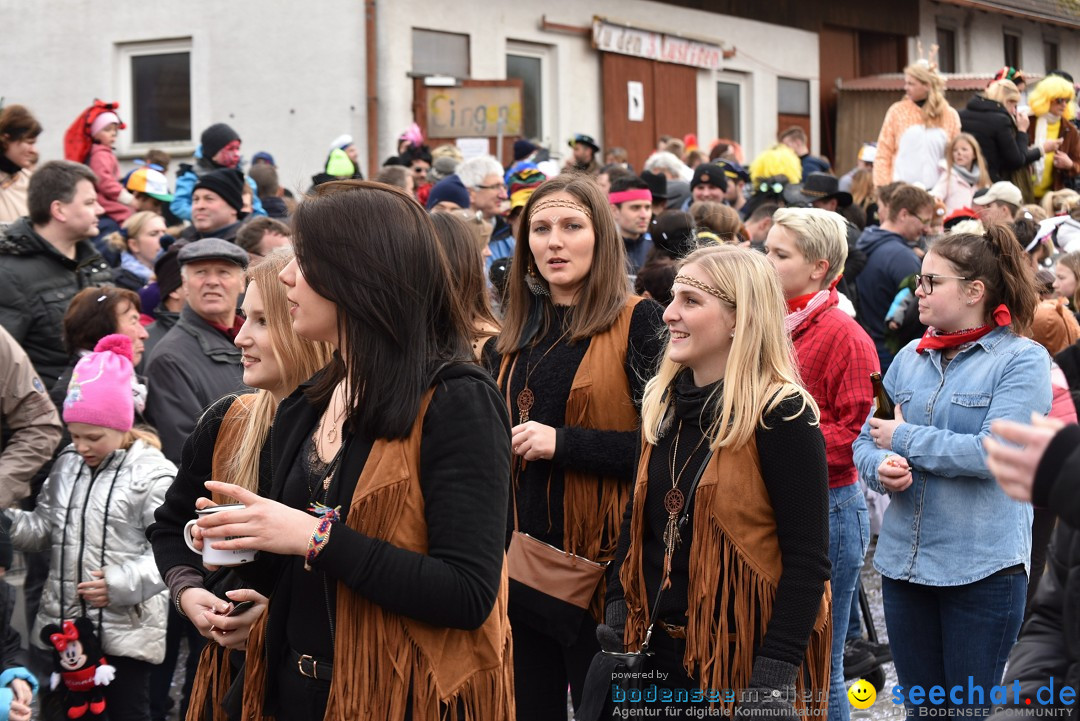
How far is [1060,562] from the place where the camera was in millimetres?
2635

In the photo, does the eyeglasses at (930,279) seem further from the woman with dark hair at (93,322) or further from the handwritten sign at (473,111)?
the handwritten sign at (473,111)

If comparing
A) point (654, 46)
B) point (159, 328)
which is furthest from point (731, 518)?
point (654, 46)

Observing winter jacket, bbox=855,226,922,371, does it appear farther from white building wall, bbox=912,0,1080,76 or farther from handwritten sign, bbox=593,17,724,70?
white building wall, bbox=912,0,1080,76

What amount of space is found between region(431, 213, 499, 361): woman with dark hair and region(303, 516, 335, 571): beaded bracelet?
2.25 m

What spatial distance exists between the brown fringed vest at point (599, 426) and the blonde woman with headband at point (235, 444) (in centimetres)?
116

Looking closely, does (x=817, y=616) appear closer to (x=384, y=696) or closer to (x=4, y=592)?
(x=384, y=696)

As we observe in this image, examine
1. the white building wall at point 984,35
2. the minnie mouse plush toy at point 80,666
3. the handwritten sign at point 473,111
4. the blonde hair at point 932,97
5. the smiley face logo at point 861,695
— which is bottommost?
the smiley face logo at point 861,695

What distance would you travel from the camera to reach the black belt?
275 cm

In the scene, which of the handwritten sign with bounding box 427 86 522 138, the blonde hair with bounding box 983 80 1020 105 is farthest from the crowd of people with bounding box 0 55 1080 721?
the handwritten sign with bounding box 427 86 522 138

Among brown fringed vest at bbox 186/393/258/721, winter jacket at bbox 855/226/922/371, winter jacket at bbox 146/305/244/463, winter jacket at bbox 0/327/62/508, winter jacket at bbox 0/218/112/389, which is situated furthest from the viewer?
winter jacket at bbox 855/226/922/371

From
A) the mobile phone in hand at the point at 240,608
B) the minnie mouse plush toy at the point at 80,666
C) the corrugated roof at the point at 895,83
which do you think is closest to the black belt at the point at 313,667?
the mobile phone in hand at the point at 240,608

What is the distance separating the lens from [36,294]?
21.4 feet

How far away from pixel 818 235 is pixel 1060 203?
7362mm

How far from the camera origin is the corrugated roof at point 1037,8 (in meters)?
27.6
